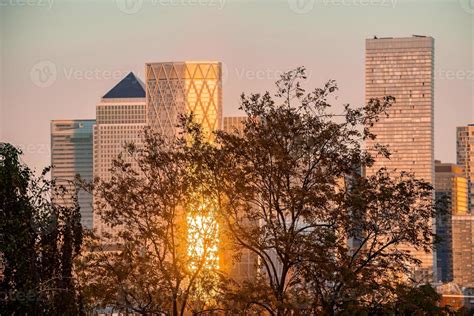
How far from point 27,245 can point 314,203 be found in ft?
29.6

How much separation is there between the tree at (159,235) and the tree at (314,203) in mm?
2054

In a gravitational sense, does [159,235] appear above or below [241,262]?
above

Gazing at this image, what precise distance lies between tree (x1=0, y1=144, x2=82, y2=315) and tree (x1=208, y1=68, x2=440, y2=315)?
561 centimetres

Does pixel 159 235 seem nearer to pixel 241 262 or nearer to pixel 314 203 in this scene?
pixel 314 203

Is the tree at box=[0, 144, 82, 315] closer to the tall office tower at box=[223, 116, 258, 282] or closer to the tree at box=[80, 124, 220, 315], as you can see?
the tree at box=[80, 124, 220, 315]

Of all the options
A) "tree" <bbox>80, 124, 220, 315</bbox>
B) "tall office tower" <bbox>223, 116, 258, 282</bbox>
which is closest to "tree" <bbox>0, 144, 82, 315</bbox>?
"tree" <bbox>80, 124, 220, 315</bbox>

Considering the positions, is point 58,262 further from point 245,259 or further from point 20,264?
point 245,259

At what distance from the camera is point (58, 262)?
49281mm

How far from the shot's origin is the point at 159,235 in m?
52.0

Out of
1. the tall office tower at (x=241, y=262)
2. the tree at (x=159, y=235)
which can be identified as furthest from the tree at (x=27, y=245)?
the tall office tower at (x=241, y=262)

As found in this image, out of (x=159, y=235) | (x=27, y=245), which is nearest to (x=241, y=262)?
(x=159, y=235)

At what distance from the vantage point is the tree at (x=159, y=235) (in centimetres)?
5075

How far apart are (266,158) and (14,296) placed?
9597 mm

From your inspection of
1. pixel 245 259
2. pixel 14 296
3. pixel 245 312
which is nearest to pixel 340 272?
pixel 245 312
